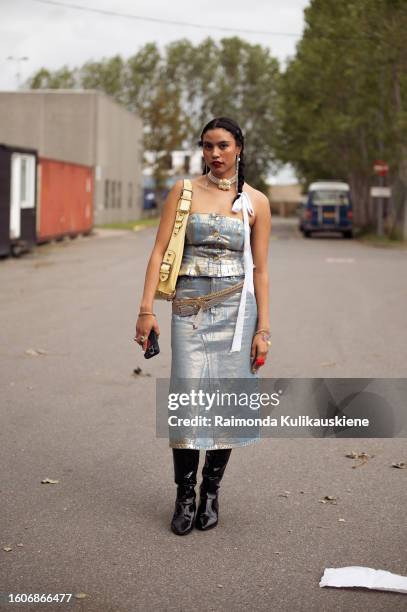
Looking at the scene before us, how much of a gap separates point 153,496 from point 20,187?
22.6m

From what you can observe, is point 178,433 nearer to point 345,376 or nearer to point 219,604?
point 219,604

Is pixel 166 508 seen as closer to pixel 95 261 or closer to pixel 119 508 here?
pixel 119 508

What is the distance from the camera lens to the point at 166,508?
5.47 m

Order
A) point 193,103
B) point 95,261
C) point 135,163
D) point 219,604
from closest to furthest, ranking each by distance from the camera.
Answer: point 219,604
point 95,261
point 135,163
point 193,103

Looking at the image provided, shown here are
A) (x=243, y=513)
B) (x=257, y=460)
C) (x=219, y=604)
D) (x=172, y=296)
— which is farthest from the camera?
(x=257, y=460)

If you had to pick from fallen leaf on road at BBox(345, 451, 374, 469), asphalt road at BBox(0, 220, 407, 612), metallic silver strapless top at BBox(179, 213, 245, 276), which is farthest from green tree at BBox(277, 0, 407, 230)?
metallic silver strapless top at BBox(179, 213, 245, 276)

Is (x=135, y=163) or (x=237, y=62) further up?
(x=237, y=62)

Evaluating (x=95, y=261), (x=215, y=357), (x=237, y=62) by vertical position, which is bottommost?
(x=95, y=261)

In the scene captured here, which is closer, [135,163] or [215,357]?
[215,357]

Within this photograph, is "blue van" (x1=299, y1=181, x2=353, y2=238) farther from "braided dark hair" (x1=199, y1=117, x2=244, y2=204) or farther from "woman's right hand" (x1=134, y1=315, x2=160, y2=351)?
"woman's right hand" (x1=134, y1=315, x2=160, y2=351)

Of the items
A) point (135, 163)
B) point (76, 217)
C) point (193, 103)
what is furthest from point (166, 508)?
point (193, 103)

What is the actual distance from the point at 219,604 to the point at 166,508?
54.5 inches

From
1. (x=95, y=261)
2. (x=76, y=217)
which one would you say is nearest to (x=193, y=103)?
(x=76, y=217)

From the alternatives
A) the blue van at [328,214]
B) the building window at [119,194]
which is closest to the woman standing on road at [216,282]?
the blue van at [328,214]
